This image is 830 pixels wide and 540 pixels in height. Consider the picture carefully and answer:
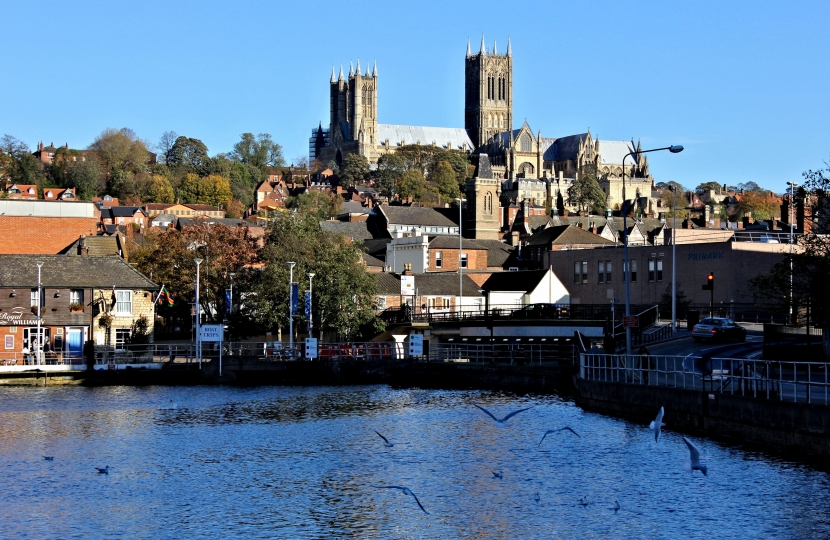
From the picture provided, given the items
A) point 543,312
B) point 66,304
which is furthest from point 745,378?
point 66,304

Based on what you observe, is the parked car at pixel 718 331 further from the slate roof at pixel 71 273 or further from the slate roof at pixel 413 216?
the slate roof at pixel 413 216

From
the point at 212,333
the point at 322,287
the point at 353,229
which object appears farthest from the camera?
the point at 353,229

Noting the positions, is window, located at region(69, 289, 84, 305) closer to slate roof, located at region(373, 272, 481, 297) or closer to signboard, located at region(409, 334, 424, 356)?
signboard, located at region(409, 334, 424, 356)

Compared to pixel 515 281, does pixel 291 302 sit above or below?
below

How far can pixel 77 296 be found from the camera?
71.3m

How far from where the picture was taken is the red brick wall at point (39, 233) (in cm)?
8962

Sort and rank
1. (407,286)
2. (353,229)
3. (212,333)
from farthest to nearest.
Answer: (353,229) → (407,286) → (212,333)

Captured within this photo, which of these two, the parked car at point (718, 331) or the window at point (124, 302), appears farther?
the window at point (124, 302)

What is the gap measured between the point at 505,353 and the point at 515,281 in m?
25.7

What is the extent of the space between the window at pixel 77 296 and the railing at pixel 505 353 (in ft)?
69.5

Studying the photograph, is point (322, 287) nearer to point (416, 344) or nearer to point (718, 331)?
point (416, 344)

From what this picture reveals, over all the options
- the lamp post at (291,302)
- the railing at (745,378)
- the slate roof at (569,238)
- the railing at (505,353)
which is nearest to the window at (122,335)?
the lamp post at (291,302)

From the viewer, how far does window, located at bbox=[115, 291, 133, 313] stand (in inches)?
2874

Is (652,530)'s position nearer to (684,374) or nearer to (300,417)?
(684,374)
